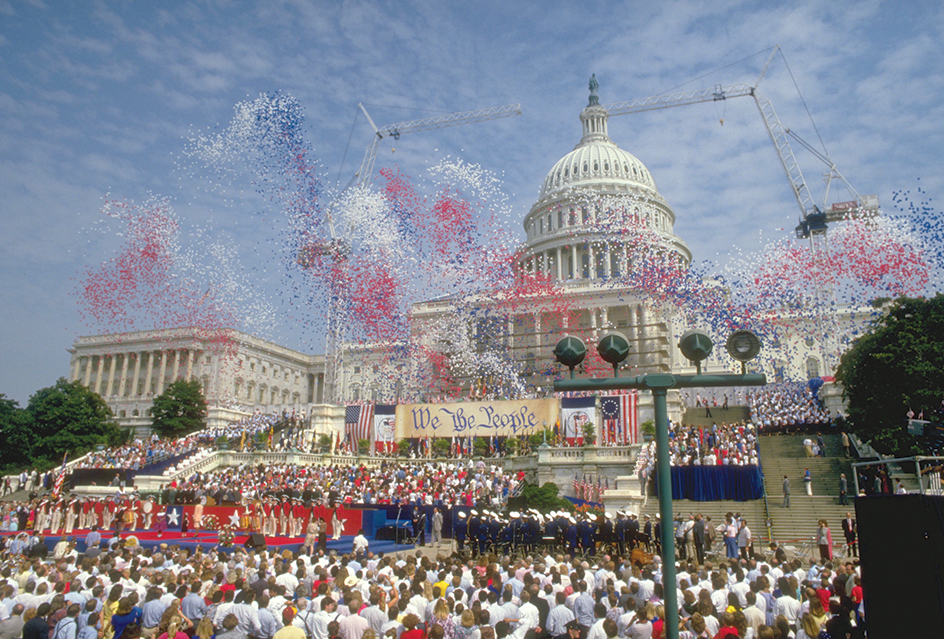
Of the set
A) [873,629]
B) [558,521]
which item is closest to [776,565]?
[873,629]

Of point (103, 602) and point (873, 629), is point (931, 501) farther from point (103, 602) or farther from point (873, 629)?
point (103, 602)

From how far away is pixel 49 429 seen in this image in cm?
6719

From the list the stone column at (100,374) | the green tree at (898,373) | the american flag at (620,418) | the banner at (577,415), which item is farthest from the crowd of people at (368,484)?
the stone column at (100,374)

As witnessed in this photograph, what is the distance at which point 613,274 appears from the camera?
3607 inches

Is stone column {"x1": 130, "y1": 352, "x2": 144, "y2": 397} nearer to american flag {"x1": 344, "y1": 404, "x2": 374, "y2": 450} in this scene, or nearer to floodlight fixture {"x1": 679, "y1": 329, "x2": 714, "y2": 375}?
american flag {"x1": 344, "y1": 404, "x2": 374, "y2": 450}

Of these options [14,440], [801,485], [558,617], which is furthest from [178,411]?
[558,617]

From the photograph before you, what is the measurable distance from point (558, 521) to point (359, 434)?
2959 centimetres

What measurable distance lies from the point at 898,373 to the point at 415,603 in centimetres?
3200

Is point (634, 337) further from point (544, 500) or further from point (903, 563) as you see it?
point (903, 563)

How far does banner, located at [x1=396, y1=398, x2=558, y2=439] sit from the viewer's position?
45844 mm

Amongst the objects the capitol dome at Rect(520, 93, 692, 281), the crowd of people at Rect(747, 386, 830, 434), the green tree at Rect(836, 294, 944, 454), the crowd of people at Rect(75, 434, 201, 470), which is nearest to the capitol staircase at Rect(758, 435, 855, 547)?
the green tree at Rect(836, 294, 944, 454)

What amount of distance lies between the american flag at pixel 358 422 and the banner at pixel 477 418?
2846 mm

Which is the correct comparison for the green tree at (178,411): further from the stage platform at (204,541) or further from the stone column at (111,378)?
the stage platform at (204,541)

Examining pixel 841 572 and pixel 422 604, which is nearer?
pixel 422 604
